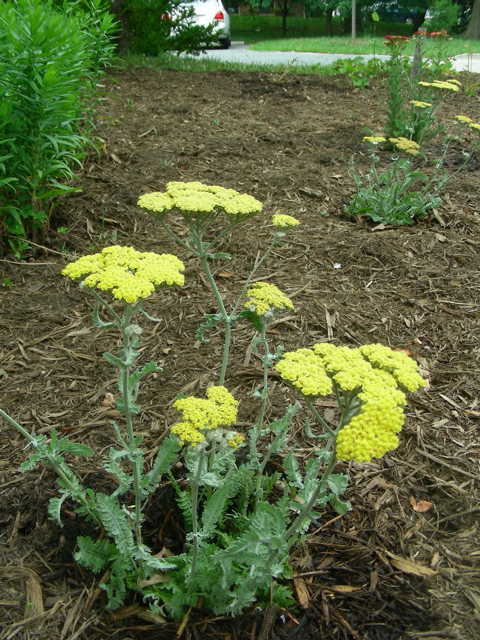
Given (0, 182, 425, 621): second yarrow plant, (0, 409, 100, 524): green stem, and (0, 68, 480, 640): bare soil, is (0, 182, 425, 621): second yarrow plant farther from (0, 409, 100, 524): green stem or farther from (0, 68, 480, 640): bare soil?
(0, 68, 480, 640): bare soil

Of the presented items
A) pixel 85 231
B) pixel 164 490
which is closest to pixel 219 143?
pixel 85 231

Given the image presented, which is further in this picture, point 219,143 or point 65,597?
point 219,143

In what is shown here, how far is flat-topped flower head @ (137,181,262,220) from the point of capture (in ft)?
6.31

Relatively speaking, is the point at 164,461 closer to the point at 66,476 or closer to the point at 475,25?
the point at 66,476

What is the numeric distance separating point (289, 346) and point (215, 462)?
4.07 ft

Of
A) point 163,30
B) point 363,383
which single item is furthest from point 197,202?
point 163,30

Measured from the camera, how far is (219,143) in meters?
5.45

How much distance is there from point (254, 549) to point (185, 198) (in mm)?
1214

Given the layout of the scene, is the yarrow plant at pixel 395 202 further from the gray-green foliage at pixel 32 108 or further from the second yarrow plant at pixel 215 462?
the second yarrow plant at pixel 215 462

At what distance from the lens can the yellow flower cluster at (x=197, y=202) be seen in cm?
192

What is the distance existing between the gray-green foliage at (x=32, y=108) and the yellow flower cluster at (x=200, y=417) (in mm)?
2268

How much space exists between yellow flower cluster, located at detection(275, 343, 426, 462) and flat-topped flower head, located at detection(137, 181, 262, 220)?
2.15 ft

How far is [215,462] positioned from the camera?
191 cm

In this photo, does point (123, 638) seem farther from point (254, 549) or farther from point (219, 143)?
point (219, 143)
